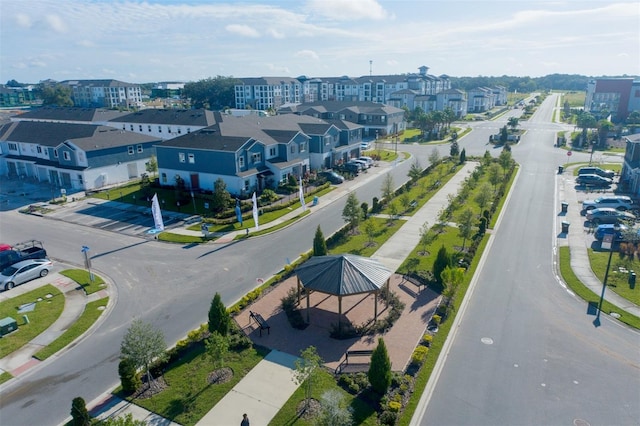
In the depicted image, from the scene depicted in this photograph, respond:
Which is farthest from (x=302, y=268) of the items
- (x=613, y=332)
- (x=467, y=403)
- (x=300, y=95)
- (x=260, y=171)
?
(x=300, y=95)

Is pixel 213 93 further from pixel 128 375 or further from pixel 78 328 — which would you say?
pixel 128 375

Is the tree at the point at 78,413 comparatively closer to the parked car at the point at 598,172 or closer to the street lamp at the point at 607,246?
the street lamp at the point at 607,246

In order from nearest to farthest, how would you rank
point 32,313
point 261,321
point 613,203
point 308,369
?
point 308,369 < point 261,321 < point 32,313 < point 613,203

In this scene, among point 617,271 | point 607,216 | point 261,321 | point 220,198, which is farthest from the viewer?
point 220,198

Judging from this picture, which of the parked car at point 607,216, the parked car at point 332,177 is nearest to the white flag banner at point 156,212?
the parked car at point 332,177

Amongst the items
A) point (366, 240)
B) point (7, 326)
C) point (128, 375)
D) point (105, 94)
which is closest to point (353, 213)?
point (366, 240)
